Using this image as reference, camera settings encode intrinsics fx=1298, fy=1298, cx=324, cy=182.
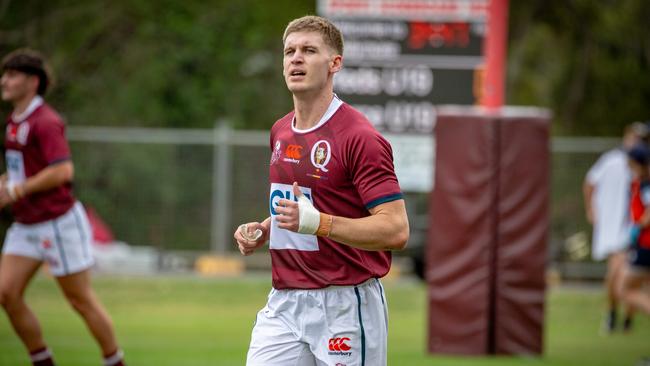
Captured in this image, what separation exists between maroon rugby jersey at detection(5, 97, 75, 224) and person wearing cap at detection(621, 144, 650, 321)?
5.75 meters

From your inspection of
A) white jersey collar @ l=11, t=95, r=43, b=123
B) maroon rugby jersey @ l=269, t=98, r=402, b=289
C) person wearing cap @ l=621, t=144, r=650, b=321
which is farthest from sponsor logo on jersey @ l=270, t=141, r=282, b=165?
person wearing cap @ l=621, t=144, r=650, b=321

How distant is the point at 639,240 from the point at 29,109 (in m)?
6.13

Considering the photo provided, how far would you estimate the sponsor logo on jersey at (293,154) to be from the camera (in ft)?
20.4

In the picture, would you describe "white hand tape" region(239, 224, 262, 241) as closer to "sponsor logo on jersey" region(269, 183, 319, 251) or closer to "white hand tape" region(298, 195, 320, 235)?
"sponsor logo on jersey" region(269, 183, 319, 251)

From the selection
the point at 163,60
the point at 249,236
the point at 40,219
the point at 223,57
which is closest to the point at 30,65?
the point at 40,219

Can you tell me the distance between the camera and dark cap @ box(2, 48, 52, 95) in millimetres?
9664

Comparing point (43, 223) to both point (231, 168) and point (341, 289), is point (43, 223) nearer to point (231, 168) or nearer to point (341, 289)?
point (341, 289)

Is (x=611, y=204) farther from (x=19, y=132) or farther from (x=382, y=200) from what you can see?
(x=382, y=200)

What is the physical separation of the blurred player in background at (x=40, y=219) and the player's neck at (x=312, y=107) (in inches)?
144

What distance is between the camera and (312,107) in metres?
6.23

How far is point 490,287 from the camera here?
41.5ft

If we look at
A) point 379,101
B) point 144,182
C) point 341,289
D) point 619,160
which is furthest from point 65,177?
point 144,182

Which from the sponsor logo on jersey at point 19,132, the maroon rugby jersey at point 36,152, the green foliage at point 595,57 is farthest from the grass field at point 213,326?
the green foliage at point 595,57

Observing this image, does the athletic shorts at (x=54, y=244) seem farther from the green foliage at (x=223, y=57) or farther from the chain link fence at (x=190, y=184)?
the green foliage at (x=223, y=57)
